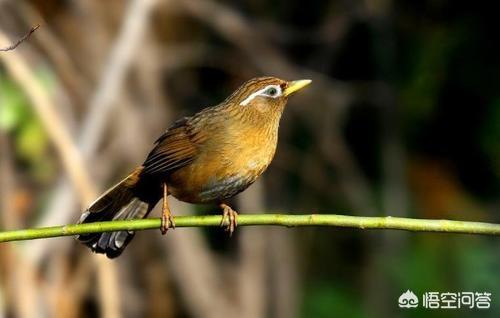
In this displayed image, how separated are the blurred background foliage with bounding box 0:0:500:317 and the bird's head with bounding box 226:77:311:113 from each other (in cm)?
177

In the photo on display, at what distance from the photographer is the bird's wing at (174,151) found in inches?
156

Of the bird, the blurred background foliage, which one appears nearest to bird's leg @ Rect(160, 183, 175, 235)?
the bird

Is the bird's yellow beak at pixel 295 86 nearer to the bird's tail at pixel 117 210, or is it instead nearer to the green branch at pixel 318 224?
the bird's tail at pixel 117 210

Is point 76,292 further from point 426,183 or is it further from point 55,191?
point 426,183

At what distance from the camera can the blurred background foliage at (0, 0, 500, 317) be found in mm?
6195

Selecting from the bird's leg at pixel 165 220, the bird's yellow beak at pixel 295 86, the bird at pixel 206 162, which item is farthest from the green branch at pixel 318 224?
the bird's yellow beak at pixel 295 86

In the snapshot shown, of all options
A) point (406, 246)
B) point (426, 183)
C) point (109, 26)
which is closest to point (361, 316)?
point (406, 246)

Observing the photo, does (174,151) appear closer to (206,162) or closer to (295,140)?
(206,162)

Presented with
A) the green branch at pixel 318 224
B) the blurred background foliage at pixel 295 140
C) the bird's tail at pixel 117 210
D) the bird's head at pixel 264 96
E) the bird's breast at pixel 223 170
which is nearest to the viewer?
the green branch at pixel 318 224

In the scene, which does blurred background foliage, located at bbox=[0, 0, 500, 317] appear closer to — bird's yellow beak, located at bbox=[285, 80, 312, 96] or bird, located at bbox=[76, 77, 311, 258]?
bird, located at bbox=[76, 77, 311, 258]

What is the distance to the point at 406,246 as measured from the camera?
24.7 ft

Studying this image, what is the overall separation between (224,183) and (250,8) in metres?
4.08

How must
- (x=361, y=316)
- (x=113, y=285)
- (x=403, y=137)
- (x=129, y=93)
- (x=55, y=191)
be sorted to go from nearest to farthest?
1. (x=113, y=285)
2. (x=55, y=191)
3. (x=129, y=93)
4. (x=361, y=316)
5. (x=403, y=137)

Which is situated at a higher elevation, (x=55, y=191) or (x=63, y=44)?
(x=63, y=44)
